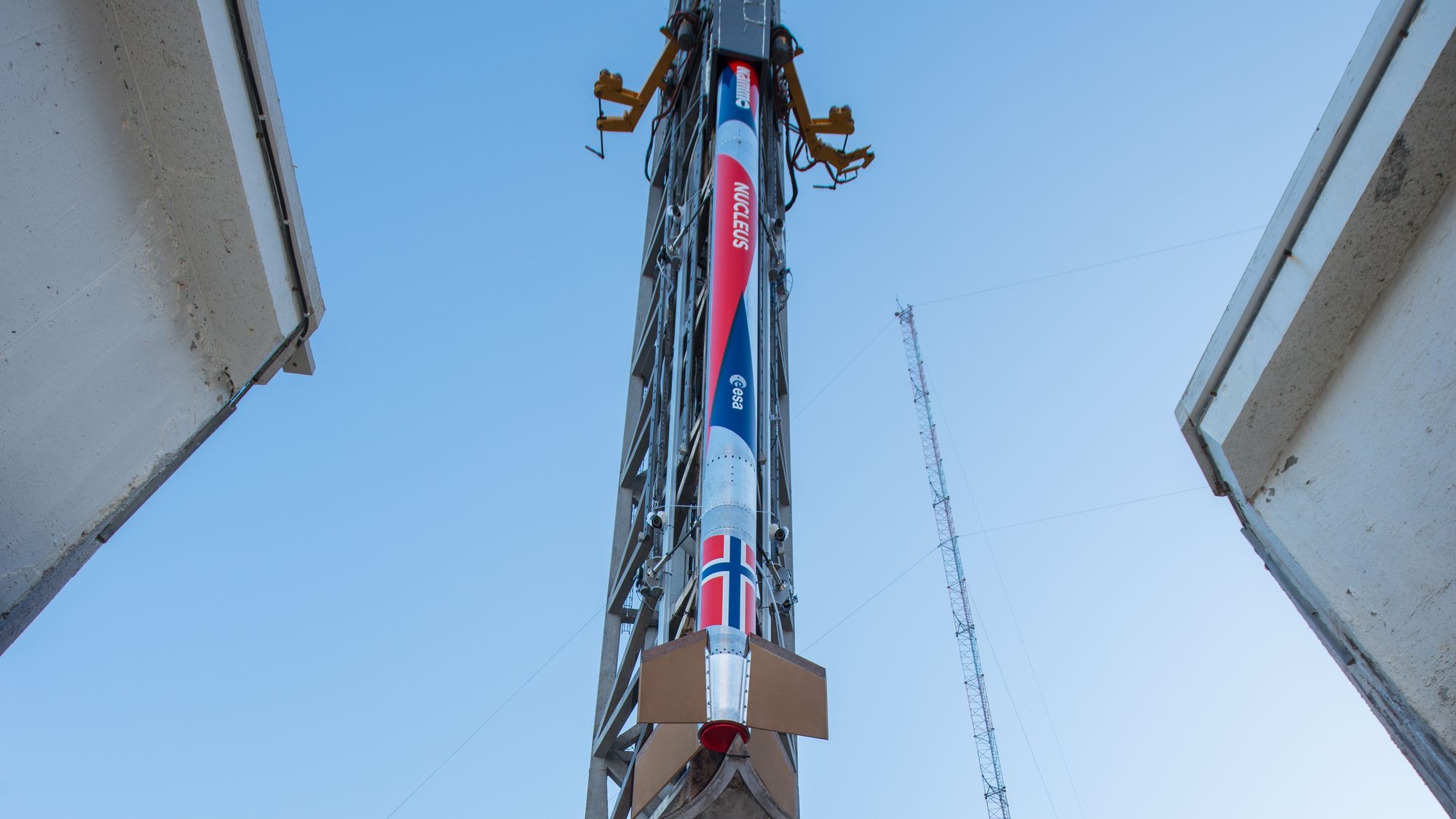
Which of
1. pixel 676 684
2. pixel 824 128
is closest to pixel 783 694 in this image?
pixel 676 684

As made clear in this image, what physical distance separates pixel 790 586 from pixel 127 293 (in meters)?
6.70

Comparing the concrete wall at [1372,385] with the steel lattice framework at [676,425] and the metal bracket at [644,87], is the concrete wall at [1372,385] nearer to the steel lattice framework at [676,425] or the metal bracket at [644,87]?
the steel lattice framework at [676,425]

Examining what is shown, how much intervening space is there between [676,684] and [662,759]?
623 mm

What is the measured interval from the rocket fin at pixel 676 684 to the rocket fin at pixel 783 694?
33cm

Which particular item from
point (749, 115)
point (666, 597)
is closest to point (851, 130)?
point (749, 115)

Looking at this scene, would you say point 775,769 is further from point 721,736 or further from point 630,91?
point 630,91

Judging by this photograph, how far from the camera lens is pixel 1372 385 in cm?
263

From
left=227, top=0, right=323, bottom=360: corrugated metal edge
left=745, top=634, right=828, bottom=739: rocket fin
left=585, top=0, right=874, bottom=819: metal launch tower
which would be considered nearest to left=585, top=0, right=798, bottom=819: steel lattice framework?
left=585, top=0, right=874, bottom=819: metal launch tower

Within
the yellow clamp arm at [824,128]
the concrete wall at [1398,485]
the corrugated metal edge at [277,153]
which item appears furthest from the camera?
the yellow clamp arm at [824,128]

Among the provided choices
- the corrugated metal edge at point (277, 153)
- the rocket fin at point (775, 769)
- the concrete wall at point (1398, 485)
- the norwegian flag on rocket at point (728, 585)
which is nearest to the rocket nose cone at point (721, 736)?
the rocket fin at point (775, 769)

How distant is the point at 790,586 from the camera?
9070mm

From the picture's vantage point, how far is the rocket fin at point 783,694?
6.74 metres

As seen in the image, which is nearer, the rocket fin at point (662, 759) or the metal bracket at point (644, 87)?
the rocket fin at point (662, 759)

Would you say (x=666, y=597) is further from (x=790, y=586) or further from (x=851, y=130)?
(x=851, y=130)
